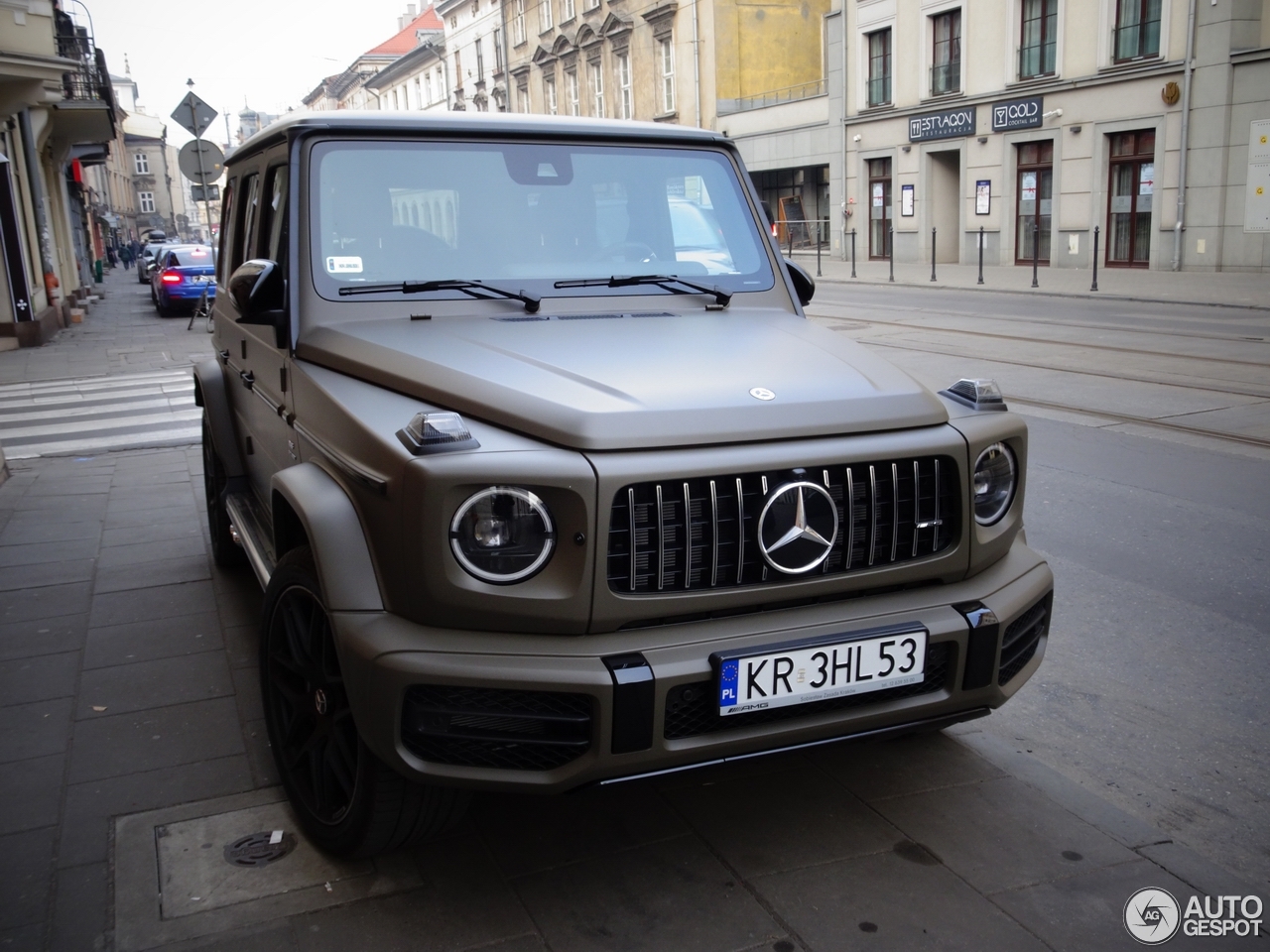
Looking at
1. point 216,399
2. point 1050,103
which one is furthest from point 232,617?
point 1050,103

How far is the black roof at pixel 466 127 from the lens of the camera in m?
3.75

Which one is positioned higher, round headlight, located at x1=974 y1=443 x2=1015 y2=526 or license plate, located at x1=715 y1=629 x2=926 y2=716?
round headlight, located at x1=974 y1=443 x2=1015 y2=526

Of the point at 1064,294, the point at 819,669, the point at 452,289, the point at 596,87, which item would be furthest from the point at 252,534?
the point at 596,87

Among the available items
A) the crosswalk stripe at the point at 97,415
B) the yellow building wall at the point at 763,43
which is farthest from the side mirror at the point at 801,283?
the yellow building wall at the point at 763,43

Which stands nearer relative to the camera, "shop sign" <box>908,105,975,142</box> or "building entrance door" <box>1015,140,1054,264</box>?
"building entrance door" <box>1015,140,1054,264</box>

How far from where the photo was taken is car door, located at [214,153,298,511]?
370cm

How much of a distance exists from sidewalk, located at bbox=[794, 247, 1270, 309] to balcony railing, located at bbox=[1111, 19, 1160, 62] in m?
4.56

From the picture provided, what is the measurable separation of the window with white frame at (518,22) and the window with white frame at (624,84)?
11.7 m

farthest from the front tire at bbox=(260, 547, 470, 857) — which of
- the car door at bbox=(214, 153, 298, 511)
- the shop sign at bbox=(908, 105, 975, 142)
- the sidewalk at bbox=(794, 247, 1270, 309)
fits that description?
the shop sign at bbox=(908, 105, 975, 142)

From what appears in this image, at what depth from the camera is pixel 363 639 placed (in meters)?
2.56

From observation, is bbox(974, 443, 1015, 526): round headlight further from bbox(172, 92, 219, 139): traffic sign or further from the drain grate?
bbox(172, 92, 219, 139): traffic sign

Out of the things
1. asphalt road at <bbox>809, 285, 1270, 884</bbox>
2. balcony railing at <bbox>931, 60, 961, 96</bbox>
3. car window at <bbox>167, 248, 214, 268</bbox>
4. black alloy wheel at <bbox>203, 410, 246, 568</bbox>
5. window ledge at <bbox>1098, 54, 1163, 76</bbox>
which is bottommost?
asphalt road at <bbox>809, 285, 1270, 884</bbox>

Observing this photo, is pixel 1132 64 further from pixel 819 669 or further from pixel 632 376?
pixel 819 669

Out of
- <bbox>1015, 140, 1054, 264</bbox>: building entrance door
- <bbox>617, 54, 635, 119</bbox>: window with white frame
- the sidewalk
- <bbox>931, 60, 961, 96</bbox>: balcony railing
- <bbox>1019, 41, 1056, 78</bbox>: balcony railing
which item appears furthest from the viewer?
<bbox>617, 54, 635, 119</bbox>: window with white frame
